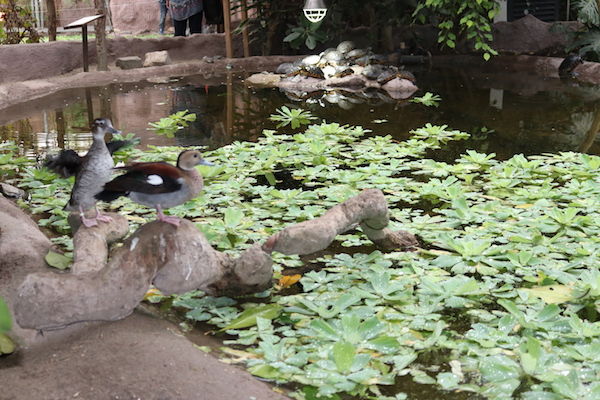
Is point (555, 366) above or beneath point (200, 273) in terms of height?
beneath

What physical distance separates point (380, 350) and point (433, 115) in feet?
19.6

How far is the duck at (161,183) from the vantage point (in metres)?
3.07

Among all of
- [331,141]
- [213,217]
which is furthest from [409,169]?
[213,217]

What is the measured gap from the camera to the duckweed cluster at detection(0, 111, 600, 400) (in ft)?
9.00

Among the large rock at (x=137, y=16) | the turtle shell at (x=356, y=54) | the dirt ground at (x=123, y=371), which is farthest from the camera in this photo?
the large rock at (x=137, y=16)

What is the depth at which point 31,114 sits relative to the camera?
8.87 m

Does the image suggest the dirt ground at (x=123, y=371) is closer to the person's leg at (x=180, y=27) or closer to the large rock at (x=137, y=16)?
the person's leg at (x=180, y=27)

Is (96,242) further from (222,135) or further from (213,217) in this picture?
(222,135)

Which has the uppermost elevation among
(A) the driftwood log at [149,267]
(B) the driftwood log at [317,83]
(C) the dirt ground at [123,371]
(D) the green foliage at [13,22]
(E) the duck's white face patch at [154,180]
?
(D) the green foliage at [13,22]

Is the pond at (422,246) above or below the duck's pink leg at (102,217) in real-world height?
below

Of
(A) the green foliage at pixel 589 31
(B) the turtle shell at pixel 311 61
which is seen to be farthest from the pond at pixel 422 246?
(A) the green foliage at pixel 589 31

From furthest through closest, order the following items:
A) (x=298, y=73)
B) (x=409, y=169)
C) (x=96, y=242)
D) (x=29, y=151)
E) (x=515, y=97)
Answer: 1. (x=298, y=73)
2. (x=515, y=97)
3. (x=29, y=151)
4. (x=409, y=169)
5. (x=96, y=242)

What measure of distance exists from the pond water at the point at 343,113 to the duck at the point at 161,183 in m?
3.59

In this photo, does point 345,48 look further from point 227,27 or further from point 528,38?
point 528,38
